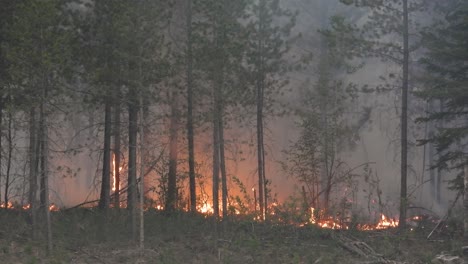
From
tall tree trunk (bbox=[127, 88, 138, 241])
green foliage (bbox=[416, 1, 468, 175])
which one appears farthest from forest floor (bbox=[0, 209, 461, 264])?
green foliage (bbox=[416, 1, 468, 175])

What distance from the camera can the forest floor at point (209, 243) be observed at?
42.4 feet

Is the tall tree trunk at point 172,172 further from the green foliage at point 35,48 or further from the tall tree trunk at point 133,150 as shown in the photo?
the green foliage at point 35,48

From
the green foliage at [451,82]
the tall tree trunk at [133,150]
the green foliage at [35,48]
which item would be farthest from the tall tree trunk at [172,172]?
the green foliage at [451,82]

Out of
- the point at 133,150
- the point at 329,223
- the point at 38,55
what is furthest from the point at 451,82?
the point at 38,55

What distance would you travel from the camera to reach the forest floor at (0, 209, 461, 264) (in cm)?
1291

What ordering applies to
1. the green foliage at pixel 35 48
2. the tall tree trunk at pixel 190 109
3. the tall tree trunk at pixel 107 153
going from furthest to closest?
the tall tree trunk at pixel 107 153 → the tall tree trunk at pixel 190 109 → the green foliage at pixel 35 48

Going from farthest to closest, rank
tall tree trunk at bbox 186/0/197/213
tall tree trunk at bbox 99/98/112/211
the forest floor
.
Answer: tall tree trunk at bbox 99/98/112/211 < tall tree trunk at bbox 186/0/197/213 < the forest floor

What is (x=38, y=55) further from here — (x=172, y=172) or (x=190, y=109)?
(x=172, y=172)

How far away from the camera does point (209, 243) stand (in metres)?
14.6

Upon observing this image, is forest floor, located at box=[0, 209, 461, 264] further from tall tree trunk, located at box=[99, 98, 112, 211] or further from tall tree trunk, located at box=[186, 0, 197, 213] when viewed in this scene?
tall tree trunk, located at box=[186, 0, 197, 213]

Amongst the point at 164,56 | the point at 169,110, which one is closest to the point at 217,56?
the point at 164,56

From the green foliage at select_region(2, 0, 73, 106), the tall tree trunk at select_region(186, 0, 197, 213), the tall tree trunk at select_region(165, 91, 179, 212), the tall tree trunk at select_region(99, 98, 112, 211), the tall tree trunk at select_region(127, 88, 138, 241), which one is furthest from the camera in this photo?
the tall tree trunk at select_region(165, 91, 179, 212)

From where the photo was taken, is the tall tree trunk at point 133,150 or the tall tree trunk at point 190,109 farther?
the tall tree trunk at point 190,109

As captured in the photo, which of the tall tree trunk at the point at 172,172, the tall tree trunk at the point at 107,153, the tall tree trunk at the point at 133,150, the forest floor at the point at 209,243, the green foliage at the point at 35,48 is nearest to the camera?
the green foliage at the point at 35,48
